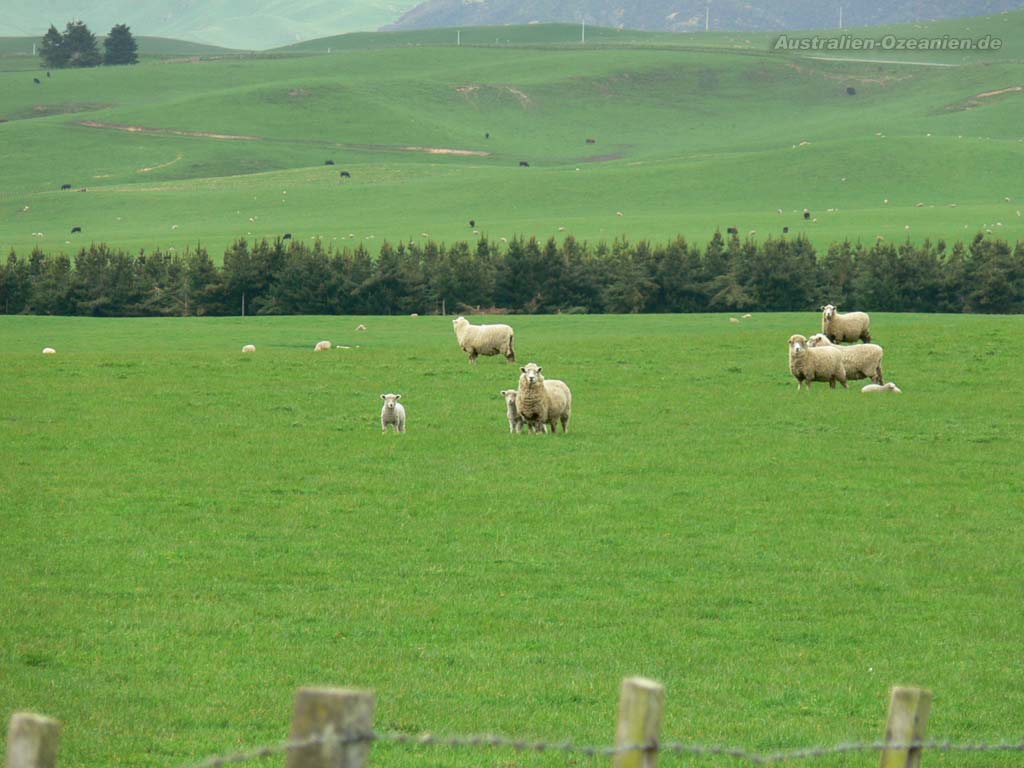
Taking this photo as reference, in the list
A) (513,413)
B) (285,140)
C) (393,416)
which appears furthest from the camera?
(285,140)

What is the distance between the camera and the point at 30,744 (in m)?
5.01

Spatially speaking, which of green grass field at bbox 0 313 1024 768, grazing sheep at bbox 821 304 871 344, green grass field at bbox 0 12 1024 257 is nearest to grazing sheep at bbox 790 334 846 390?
green grass field at bbox 0 313 1024 768

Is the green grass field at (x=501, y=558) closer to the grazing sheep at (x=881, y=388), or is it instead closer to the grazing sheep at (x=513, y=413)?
the grazing sheep at (x=513, y=413)

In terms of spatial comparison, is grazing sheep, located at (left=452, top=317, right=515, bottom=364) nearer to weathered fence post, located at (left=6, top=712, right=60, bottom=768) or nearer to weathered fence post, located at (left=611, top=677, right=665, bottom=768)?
weathered fence post, located at (left=611, top=677, right=665, bottom=768)

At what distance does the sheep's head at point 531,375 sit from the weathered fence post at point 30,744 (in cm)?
2161

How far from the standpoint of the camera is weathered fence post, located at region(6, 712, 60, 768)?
4.95 metres

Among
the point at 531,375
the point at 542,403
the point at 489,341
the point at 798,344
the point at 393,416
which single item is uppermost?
the point at 798,344

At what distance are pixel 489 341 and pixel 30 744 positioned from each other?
1474 inches

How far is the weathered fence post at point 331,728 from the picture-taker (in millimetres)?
5148

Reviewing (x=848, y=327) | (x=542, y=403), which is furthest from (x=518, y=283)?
(x=542, y=403)

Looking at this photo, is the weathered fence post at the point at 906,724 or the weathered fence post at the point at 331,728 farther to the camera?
the weathered fence post at the point at 906,724

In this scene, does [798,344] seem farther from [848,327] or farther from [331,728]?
[331,728]

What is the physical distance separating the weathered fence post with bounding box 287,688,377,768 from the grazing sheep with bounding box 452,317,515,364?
3667 centimetres

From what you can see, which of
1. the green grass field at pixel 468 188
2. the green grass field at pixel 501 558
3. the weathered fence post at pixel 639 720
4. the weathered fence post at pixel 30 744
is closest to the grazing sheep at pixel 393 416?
the green grass field at pixel 501 558
